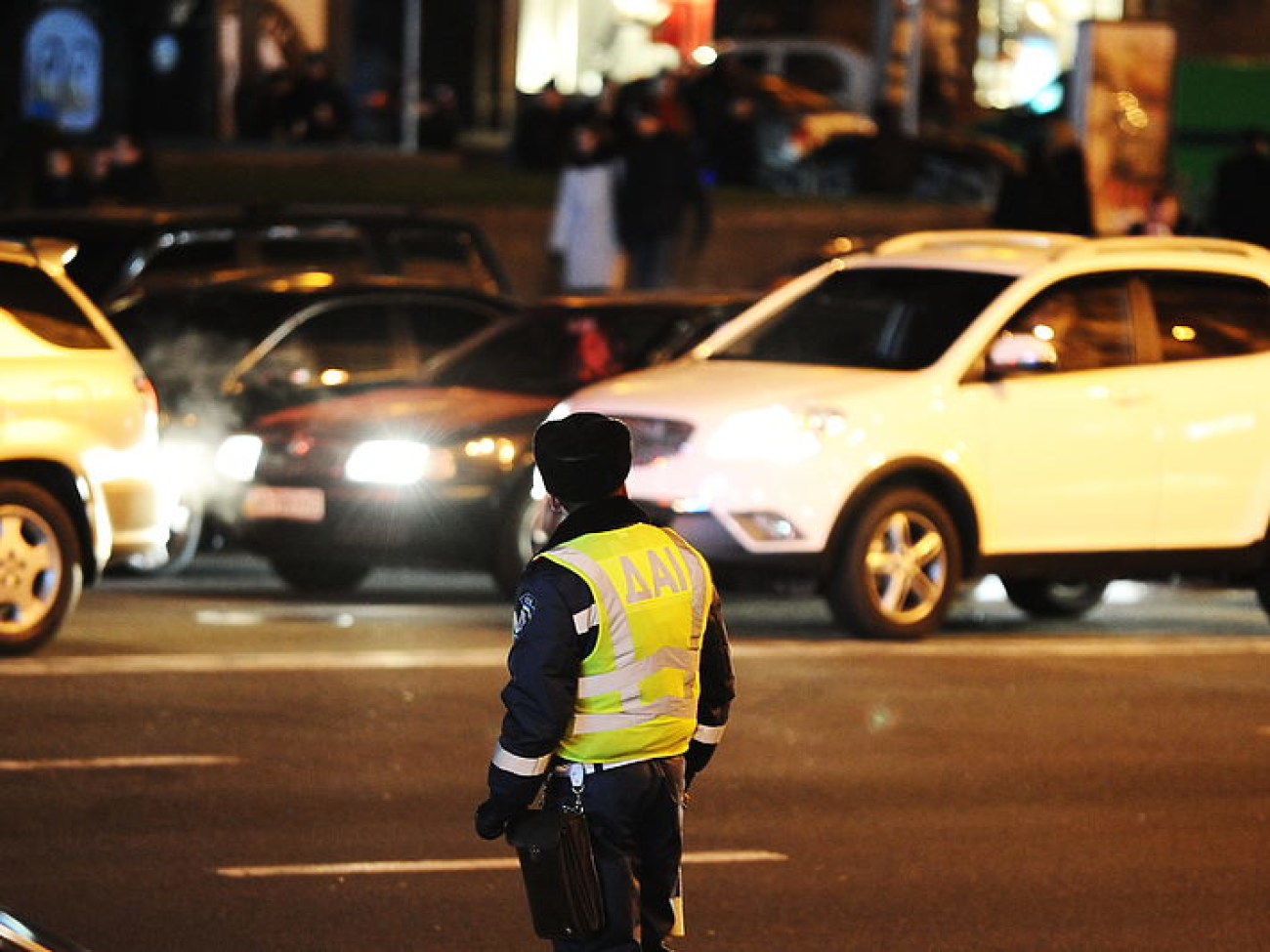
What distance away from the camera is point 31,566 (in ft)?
40.7

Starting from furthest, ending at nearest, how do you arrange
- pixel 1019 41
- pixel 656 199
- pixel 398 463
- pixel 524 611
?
pixel 1019 41
pixel 656 199
pixel 398 463
pixel 524 611

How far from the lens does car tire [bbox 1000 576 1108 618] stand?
1509cm

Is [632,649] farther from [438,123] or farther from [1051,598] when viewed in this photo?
[438,123]

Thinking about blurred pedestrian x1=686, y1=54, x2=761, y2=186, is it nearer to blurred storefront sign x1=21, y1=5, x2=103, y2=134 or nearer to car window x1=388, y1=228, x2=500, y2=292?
blurred storefront sign x1=21, y1=5, x2=103, y2=134

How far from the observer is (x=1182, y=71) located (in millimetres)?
33531

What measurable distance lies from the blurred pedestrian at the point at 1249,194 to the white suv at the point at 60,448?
11380 millimetres

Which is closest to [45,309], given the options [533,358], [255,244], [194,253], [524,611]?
[533,358]

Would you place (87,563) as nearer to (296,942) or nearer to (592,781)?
(296,942)

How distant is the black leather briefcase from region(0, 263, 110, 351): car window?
722 cm

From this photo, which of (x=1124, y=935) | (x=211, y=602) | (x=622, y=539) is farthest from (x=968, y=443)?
(x=622, y=539)

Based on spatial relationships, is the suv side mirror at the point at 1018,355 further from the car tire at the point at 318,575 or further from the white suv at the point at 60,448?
the white suv at the point at 60,448

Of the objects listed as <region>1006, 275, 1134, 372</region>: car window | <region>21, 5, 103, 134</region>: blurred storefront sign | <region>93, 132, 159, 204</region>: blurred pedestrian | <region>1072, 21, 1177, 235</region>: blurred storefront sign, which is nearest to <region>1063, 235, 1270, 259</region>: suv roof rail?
<region>1006, 275, 1134, 372</region>: car window

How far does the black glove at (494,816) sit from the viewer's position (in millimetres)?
5723

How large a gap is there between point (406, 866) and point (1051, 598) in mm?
7063
